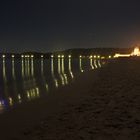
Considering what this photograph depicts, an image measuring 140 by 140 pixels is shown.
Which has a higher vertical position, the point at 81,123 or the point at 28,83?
the point at 81,123

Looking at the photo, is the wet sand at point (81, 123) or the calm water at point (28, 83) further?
the calm water at point (28, 83)

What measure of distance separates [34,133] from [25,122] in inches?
72.5

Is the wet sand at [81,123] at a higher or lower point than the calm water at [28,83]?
higher

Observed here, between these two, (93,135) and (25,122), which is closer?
(93,135)

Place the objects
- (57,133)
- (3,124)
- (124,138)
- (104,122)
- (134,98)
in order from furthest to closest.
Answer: (134,98) < (3,124) < (104,122) < (57,133) < (124,138)

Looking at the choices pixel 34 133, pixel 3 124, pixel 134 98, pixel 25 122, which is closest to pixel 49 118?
pixel 25 122

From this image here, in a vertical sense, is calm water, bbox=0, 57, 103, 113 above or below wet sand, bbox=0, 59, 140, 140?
below

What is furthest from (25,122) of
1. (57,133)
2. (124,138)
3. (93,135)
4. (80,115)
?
(124,138)

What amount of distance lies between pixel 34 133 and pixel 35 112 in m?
3.74

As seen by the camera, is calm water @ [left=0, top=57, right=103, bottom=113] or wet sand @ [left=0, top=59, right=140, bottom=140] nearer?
wet sand @ [left=0, top=59, right=140, bottom=140]

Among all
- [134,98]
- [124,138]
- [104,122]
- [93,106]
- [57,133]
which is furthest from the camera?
[134,98]

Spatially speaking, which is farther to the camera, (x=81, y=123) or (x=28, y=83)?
(x=28, y=83)

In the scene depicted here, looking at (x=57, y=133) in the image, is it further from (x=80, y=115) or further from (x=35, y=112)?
(x=35, y=112)

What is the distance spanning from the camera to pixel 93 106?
1091cm
